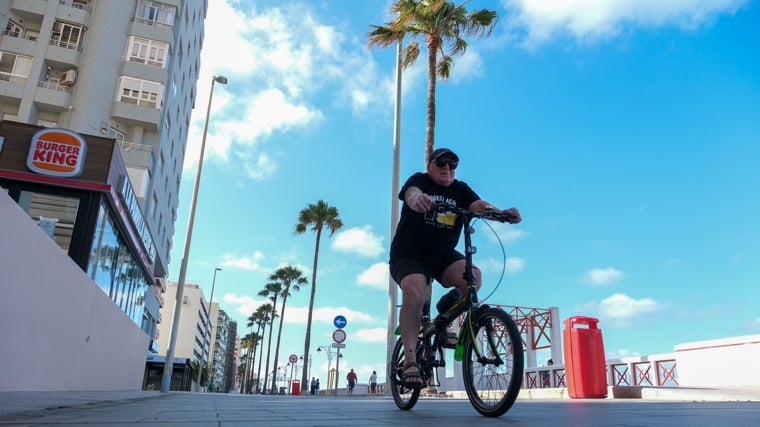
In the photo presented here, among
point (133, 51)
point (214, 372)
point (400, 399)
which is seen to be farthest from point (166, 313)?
point (400, 399)

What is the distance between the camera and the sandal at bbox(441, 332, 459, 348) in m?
3.69

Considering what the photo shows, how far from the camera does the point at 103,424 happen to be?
242 cm

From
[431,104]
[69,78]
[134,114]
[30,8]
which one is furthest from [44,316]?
[30,8]

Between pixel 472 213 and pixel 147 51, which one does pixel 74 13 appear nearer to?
pixel 147 51

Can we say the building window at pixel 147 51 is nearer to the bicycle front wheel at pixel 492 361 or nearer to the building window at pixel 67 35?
the building window at pixel 67 35

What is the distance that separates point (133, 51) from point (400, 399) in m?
29.3

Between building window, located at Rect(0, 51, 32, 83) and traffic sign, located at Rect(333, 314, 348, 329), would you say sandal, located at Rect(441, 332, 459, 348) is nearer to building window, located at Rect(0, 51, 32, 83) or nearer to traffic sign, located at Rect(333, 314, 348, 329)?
traffic sign, located at Rect(333, 314, 348, 329)

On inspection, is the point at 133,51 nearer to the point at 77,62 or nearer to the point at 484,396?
the point at 77,62

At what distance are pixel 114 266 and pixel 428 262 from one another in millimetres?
14164

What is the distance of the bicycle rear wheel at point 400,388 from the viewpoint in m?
4.02

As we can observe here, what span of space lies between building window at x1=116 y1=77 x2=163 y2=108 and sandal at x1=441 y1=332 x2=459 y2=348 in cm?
2748

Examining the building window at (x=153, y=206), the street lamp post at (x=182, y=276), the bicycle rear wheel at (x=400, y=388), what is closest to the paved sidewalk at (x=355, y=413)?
the bicycle rear wheel at (x=400, y=388)

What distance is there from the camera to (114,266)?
50.8 feet

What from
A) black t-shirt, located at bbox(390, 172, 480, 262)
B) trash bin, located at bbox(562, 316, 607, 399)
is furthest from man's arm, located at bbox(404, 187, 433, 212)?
trash bin, located at bbox(562, 316, 607, 399)
